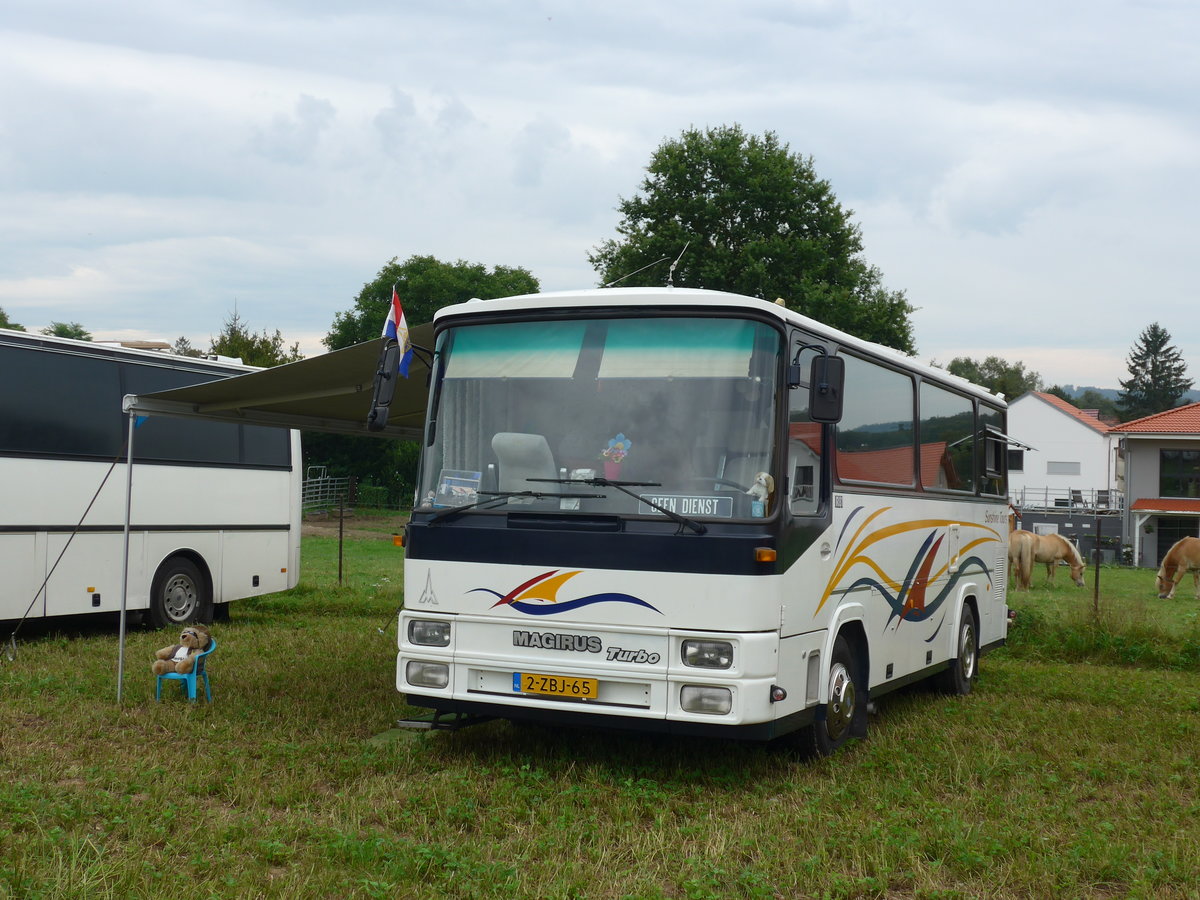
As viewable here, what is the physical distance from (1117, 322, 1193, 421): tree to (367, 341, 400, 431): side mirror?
111 m

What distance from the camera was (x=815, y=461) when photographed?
7922mm

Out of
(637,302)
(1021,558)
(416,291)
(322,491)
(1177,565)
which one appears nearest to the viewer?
(637,302)

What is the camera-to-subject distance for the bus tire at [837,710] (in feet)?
26.7

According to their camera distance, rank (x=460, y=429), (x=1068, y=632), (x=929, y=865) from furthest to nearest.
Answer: (x=1068, y=632)
(x=460, y=429)
(x=929, y=865)

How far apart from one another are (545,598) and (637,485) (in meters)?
0.87

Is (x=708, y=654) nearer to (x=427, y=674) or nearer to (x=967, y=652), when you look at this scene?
(x=427, y=674)

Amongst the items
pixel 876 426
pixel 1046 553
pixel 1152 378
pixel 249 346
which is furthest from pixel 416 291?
pixel 1152 378

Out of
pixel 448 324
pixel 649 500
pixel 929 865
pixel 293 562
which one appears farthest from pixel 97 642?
pixel 929 865

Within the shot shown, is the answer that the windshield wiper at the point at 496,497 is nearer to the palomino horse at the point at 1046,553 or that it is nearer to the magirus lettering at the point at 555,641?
the magirus lettering at the point at 555,641

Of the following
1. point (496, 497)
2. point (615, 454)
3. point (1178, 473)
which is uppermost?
point (1178, 473)

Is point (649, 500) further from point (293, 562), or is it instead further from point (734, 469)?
point (293, 562)

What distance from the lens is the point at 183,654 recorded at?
32.8ft

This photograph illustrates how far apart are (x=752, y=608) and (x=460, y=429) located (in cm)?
213

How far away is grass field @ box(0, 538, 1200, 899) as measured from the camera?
570 centimetres
